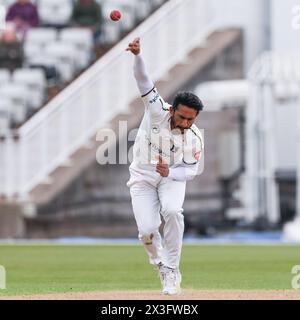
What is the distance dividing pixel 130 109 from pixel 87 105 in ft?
3.78

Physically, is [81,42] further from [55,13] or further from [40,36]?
[55,13]

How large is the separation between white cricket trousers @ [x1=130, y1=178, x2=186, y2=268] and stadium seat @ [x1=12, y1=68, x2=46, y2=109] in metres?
15.9

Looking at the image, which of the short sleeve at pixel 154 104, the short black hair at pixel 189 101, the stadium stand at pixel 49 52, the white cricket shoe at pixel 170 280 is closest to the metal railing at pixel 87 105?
the stadium stand at pixel 49 52

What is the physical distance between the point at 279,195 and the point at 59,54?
230 inches

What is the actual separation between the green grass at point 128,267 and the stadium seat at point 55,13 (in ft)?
25.5

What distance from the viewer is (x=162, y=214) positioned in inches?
465

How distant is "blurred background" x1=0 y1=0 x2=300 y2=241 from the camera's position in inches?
1041

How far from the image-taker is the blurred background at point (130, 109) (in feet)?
86.8

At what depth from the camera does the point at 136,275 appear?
16.2 meters

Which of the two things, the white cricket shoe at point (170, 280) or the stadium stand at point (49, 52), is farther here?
the stadium stand at point (49, 52)

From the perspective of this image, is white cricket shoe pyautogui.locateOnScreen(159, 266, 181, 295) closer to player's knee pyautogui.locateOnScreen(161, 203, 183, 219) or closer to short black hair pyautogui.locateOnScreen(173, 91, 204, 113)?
player's knee pyautogui.locateOnScreen(161, 203, 183, 219)
